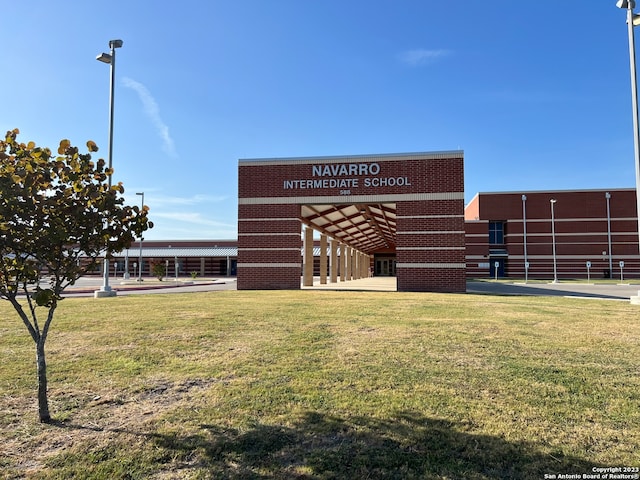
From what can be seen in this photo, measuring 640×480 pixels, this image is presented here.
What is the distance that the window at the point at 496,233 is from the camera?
186 ft

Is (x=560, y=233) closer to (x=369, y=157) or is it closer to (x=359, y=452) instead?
(x=369, y=157)

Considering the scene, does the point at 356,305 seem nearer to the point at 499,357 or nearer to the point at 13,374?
the point at 499,357

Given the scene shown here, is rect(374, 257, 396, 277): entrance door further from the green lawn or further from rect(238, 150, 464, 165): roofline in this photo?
the green lawn

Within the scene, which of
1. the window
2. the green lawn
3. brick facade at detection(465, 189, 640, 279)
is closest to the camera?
the green lawn

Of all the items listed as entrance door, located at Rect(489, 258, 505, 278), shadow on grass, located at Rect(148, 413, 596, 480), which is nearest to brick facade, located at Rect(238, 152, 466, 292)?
shadow on grass, located at Rect(148, 413, 596, 480)

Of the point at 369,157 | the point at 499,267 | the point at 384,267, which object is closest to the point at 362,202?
the point at 369,157

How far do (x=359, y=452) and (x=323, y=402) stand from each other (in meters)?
1.11

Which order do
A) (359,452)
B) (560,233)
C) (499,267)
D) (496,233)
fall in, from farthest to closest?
(496,233) < (499,267) < (560,233) < (359,452)

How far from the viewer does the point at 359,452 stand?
3494mm

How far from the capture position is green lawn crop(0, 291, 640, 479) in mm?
3365

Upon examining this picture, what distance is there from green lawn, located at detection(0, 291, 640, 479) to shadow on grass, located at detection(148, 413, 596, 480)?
2 centimetres

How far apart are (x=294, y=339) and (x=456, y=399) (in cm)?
356

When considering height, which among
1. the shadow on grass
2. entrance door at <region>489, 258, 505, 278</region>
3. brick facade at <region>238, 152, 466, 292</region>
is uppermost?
brick facade at <region>238, 152, 466, 292</region>

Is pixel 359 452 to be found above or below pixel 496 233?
below
